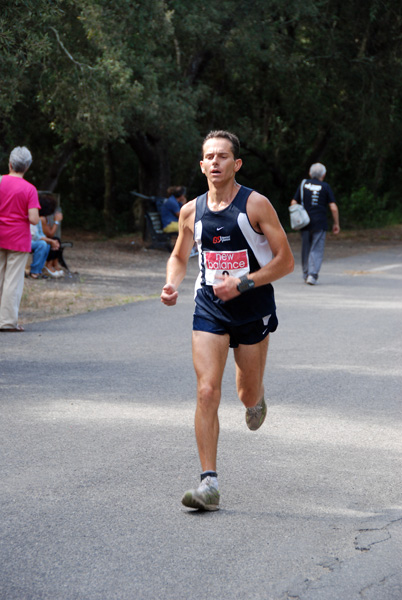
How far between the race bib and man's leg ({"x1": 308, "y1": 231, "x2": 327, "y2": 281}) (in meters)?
11.1

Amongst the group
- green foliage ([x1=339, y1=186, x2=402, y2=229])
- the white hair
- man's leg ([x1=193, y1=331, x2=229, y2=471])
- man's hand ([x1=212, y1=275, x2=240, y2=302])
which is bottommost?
green foliage ([x1=339, y1=186, x2=402, y2=229])

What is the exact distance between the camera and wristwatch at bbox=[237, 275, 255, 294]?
4.74 m

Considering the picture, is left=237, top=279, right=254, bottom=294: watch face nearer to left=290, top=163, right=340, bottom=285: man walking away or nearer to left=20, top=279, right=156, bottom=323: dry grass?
left=20, top=279, right=156, bottom=323: dry grass

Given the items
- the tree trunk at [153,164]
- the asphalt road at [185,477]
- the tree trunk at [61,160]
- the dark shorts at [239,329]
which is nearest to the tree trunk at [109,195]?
the tree trunk at [61,160]

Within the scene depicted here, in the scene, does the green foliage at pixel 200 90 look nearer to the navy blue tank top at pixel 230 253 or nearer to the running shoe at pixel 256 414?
the navy blue tank top at pixel 230 253

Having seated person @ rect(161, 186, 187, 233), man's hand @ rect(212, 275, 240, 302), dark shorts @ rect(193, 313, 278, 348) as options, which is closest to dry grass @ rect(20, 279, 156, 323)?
seated person @ rect(161, 186, 187, 233)

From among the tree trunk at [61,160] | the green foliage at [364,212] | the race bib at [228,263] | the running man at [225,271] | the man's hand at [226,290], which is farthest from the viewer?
the green foliage at [364,212]

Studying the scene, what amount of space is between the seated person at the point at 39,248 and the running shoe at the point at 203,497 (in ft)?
37.4

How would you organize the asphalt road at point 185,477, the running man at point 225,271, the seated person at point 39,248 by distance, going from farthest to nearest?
the seated person at point 39,248, the running man at point 225,271, the asphalt road at point 185,477

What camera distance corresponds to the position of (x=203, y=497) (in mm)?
4598

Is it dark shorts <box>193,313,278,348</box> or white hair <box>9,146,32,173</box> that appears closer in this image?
dark shorts <box>193,313,278,348</box>

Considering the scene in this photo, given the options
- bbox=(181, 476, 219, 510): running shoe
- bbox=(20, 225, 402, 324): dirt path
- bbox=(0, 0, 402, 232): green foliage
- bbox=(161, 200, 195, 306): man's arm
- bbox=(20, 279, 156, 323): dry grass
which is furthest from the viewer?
bbox=(0, 0, 402, 232): green foliage

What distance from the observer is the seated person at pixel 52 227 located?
640 inches

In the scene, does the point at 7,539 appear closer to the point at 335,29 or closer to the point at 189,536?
the point at 189,536
